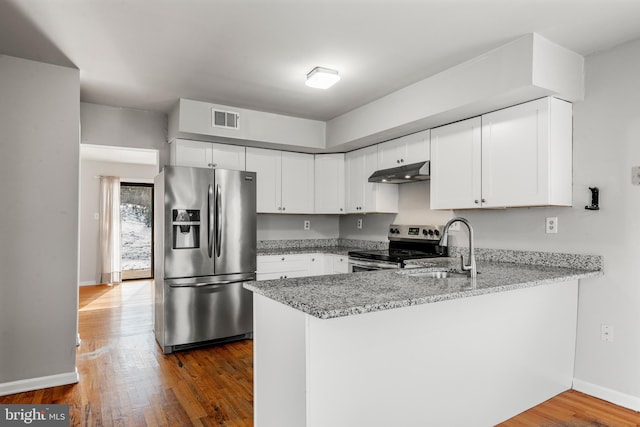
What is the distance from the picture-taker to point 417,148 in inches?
143

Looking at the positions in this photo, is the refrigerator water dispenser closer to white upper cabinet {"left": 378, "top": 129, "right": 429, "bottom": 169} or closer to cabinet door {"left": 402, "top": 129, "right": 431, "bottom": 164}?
white upper cabinet {"left": 378, "top": 129, "right": 429, "bottom": 169}

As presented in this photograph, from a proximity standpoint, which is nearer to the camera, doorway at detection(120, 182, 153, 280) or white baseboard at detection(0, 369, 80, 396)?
white baseboard at detection(0, 369, 80, 396)

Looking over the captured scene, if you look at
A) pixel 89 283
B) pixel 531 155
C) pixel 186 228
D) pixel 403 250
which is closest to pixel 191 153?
pixel 186 228

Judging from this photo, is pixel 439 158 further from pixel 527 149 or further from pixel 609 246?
pixel 609 246

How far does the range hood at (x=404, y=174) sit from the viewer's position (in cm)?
351

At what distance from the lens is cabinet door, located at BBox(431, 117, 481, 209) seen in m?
3.07

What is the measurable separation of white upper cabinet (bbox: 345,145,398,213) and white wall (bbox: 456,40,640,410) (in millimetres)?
1755

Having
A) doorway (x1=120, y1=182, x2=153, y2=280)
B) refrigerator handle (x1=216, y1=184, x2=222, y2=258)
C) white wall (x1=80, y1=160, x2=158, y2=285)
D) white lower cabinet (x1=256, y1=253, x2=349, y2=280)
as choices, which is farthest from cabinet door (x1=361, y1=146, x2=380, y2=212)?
white wall (x1=80, y1=160, x2=158, y2=285)

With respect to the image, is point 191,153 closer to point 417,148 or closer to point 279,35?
point 279,35

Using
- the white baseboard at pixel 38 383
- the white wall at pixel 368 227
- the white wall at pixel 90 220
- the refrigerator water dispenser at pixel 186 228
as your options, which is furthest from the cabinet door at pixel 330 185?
the white wall at pixel 90 220

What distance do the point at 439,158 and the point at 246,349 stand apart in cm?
249

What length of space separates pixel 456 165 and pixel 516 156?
52 cm

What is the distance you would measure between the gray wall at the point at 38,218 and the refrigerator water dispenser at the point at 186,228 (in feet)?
2.62

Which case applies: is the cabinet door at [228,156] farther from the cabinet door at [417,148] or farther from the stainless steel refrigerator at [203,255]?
the cabinet door at [417,148]
